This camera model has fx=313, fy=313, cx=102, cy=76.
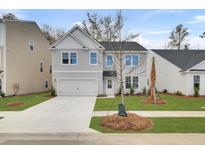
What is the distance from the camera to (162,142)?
973 centimetres

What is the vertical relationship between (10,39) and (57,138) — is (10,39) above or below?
above

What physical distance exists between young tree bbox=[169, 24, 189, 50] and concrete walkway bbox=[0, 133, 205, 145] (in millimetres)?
45073

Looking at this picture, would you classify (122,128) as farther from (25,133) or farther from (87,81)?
(87,81)

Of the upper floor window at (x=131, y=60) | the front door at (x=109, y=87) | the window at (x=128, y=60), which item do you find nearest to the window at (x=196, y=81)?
the upper floor window at (x=131, y=60)

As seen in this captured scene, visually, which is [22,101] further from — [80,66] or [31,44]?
[31,44]

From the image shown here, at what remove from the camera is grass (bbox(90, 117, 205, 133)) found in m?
11.6

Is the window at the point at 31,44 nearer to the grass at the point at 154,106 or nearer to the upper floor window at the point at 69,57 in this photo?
the upper floor window at the point at 69,57

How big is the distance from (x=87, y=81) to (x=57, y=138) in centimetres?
2021

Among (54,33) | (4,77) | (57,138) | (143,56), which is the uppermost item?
(54,33)

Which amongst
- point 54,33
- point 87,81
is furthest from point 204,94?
point 54,33

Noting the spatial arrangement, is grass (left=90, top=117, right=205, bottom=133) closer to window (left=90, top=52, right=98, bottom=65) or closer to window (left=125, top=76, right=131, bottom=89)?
window (left=90, top=52, right=98, bottom=65)

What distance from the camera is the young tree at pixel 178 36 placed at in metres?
Answer: 54.1

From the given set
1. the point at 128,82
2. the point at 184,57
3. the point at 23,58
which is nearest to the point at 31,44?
the point at 23,58
